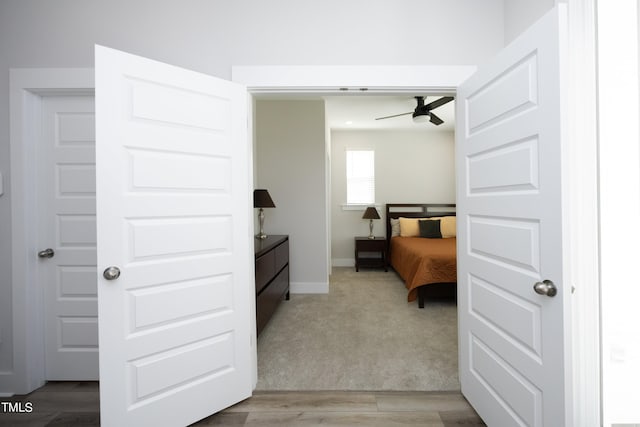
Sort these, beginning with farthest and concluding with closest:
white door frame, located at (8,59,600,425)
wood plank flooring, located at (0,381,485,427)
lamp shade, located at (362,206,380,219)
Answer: lamp shade, located at (362,206,380,219) → white door frame, located at (8,59,600,425) → wood plank flooring, located at (0,381,485,427)

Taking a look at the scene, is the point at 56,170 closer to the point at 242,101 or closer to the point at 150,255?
the point at 150,255

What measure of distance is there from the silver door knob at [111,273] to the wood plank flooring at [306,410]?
974mm

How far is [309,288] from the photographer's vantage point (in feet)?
13.5

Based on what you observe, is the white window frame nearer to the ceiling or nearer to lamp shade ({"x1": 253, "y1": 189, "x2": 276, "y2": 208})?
the ceiling

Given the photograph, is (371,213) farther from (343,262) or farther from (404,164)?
(404,164)

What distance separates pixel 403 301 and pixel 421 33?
299 cm

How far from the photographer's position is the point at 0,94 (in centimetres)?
187

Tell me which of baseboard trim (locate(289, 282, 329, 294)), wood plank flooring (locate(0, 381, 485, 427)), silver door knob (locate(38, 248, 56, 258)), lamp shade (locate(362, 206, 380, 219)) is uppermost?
lamp shade (locate(362, 206, 380, 219))

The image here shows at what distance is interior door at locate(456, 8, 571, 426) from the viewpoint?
42.8 inches

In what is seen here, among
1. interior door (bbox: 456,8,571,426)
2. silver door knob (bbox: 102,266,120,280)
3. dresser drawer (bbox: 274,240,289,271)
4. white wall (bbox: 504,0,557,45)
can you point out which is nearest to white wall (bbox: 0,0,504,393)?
white wall (bbox: 504,0,557,45)

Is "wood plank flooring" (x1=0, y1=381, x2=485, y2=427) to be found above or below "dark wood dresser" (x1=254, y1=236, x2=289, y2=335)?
below

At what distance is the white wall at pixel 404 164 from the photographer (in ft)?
19.4

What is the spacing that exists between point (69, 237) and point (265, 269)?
4.76 feet

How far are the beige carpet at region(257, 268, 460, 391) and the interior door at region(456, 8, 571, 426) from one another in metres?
0.51
